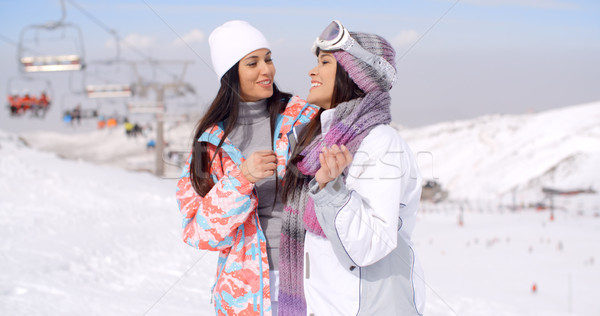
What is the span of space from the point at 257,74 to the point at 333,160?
2.21ft

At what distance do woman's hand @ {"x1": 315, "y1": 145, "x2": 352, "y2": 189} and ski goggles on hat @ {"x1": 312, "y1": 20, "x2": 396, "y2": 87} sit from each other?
1.11 ft

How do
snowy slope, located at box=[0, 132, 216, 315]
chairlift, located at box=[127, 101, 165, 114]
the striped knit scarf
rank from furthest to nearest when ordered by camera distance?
1. chairlift, located at box=[127, 101, 165, 114]
2. snowy slope, located at box=[0, 132, 216, 315]
3. the striped knit scarf

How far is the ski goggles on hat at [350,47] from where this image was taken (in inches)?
66.0

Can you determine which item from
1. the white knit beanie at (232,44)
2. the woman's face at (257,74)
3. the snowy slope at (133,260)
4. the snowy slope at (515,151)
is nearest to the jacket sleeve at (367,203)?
the woman's face at (257,74)

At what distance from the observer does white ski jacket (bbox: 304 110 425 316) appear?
1.52m

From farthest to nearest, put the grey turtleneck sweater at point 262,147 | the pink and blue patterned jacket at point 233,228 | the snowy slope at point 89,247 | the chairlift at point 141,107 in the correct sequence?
the chairlift at point 141,107 < the snowy slope at point 89,247 < the grey turtleneck sweater at point 262,147 < the pink and blue patterned jacket at point 233,228

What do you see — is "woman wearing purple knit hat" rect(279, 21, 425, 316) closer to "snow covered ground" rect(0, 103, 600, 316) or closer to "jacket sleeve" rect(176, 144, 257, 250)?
"jacket sleeve" rect(176, 144, 257, 250)

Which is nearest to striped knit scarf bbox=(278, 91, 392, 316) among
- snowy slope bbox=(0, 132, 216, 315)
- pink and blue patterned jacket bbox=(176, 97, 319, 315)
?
pink and blue patterned jacket bbox=(176, 97, 319, 315)

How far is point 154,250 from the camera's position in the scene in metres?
8.07

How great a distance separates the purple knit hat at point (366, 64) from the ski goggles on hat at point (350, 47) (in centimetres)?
1

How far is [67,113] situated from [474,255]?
19571 mm

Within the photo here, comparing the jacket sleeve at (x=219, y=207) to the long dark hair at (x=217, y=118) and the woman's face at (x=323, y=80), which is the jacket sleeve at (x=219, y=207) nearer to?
the long dark hair at (x=217, y=118)

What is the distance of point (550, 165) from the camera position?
55625 mm

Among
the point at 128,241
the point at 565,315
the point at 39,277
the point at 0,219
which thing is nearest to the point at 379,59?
the point at 39,277
